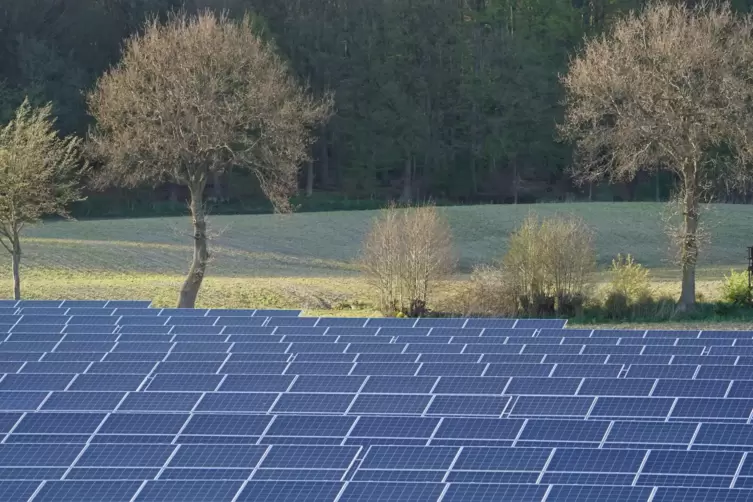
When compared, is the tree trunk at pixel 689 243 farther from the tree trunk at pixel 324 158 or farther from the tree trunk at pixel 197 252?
the tree trunk at pixel 324 158

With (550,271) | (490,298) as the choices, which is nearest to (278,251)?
(490,298)

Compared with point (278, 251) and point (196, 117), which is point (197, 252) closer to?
point (196, 117)

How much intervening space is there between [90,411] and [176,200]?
52.7 m

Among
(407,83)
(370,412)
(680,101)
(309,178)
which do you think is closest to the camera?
(370,412)

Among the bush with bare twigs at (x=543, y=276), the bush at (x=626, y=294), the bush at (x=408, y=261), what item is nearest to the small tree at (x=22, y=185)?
the bush at (x=408, y=261)

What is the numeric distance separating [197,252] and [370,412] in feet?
58.5

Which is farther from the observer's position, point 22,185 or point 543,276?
point 543,276

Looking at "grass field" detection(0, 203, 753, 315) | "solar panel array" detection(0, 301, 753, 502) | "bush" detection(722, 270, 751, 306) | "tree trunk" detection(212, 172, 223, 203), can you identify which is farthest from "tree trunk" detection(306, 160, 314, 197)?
"solar panel array" detection(0, 301, 753, 502)

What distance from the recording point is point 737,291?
33906 millimetres

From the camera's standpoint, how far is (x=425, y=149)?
68688 mm

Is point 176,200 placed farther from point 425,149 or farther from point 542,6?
point 542,6

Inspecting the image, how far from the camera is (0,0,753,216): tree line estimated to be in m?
66.4

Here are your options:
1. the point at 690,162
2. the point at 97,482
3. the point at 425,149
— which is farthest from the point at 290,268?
the point at 97,482

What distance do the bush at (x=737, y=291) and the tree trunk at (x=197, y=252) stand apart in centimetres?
1446
